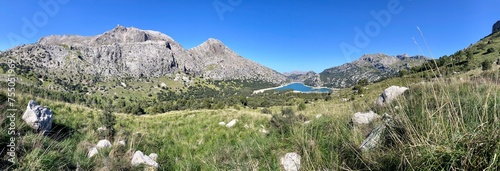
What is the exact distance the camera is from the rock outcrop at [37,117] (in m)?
6.24

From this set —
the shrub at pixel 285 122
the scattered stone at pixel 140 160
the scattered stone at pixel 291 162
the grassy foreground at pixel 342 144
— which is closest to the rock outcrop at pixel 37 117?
the grassy foreground at pixel 342 144

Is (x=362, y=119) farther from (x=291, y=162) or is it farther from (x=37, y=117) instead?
(x=37, y=117)

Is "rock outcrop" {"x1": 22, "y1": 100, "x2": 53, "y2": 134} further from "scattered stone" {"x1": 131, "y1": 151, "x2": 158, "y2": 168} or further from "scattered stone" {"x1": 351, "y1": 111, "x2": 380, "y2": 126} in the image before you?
"scattered stone" {"x1": 351, "y1": 111, "x2": 380, "y2": 126}

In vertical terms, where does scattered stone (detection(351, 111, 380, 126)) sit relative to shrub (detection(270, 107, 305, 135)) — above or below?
above

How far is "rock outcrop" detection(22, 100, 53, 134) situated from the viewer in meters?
6.24

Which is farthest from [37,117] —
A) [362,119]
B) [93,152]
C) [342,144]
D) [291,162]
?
[362,119]

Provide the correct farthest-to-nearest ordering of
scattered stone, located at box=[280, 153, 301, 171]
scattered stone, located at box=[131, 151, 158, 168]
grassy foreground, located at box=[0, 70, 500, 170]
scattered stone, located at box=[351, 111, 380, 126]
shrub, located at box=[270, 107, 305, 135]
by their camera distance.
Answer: shrub, located at box=[270, 107, 305, 135] → scattered stone, located at box=[351, 111, 380, 126] → scattered stone, located at box=[131, 151, 158, 168] → scattered stone, located at box=[280, 153, 301, 171] → grassy foreground, located at box=[0, 70, 500, 170]

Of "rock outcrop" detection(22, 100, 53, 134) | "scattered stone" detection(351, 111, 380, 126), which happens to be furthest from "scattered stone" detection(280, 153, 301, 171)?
"rock outcrop" detection(22, 100, 53, 134)

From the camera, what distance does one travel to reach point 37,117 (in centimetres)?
637

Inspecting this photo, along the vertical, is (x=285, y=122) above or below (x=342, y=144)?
below

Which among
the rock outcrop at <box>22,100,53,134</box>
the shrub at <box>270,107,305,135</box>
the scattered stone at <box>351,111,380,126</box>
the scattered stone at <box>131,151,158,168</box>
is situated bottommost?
the scattered stone at <box>131,151,158,168</box>

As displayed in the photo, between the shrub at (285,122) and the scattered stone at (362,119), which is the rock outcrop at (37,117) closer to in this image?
the shrub at (285,122)

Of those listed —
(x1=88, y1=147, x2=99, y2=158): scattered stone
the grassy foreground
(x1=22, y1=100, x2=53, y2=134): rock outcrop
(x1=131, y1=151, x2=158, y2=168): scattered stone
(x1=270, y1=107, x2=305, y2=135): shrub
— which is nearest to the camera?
the grassy foreground

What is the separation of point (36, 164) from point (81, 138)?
12.7ft
